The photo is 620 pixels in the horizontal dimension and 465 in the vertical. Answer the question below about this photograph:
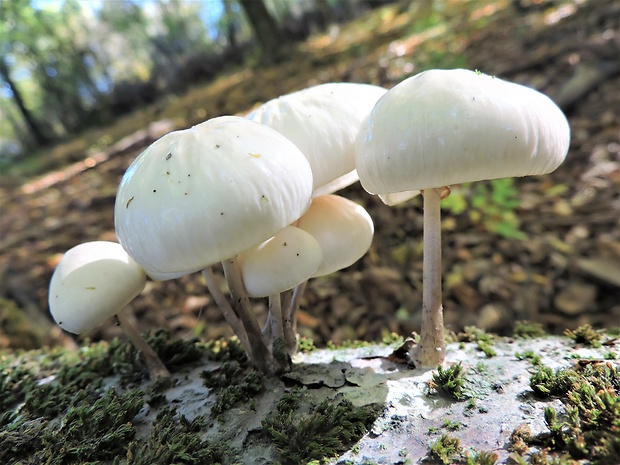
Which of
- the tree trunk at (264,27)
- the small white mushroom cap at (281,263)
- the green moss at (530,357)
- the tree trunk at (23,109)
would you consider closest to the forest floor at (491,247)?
the green moss at (530,357)

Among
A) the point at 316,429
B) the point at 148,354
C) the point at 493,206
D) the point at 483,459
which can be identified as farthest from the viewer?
the point at 493,206

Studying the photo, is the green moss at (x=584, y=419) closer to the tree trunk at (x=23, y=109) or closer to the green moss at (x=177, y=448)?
the green moss at (x=177, y=448)

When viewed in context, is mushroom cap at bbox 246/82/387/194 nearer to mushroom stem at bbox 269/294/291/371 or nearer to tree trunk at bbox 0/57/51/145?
mushroom stem at bbox 269/294/291/371

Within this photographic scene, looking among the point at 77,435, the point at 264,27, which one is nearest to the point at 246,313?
the point at 77,435

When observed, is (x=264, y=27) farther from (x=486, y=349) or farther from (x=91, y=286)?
(x=486, y=349)

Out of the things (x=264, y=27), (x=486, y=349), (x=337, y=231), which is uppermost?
(x=264, y=27)

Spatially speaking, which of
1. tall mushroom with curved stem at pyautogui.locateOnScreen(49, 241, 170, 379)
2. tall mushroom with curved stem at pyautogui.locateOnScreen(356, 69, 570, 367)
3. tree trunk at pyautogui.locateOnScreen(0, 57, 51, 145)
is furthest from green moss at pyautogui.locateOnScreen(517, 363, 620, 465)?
tree trunk at pyautogui.locateOnScreen(0, 57, 51, 145)
